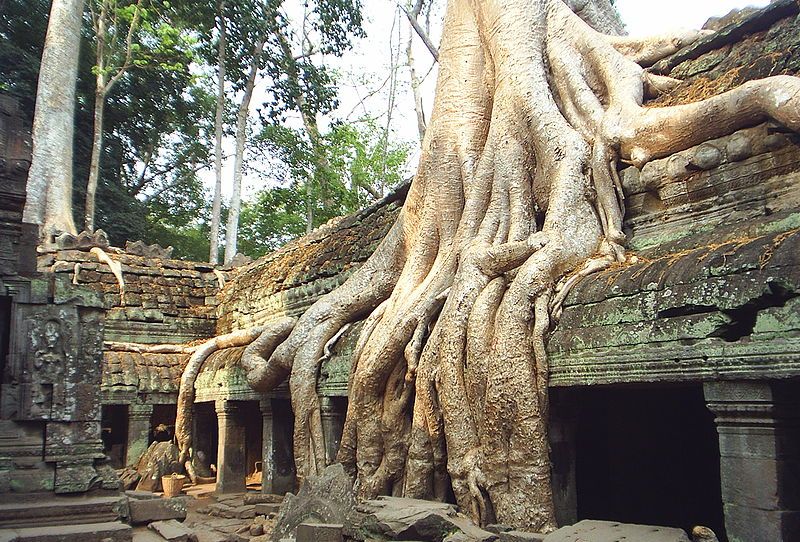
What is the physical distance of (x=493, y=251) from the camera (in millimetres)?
5371

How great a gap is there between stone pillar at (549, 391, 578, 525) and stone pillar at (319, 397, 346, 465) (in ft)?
8.79

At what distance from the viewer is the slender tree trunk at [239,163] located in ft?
54.9

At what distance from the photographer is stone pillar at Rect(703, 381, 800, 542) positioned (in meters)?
3.42

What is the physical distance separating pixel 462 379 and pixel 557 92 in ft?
9.39

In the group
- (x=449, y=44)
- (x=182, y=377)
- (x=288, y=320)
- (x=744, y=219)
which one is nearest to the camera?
(x=744, y=219)

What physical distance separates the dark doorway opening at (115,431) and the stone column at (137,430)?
1.05m

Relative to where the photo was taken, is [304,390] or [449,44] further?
[449,44]

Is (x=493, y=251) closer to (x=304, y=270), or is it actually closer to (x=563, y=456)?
(x=563, y=456)

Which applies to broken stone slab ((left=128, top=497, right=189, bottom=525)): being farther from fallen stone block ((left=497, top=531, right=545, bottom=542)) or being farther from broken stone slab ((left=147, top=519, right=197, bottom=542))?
fallen stone block ((left=497, top=531, right=545, bottom=542))

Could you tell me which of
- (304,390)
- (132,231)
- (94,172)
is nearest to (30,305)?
(304,390)

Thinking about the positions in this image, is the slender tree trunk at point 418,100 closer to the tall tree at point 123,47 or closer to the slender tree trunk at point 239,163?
the slender tree trunk at point 239,163

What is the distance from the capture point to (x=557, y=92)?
6.40 metres

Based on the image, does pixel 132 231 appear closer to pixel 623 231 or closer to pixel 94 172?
pixel 94 172

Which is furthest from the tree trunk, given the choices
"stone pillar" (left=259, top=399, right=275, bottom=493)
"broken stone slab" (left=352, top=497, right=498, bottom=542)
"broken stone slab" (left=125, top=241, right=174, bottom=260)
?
"broken stone slab" (left=352, top=497, right=498, bottom=542)
